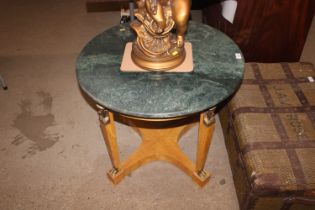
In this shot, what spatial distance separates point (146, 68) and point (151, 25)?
191mm

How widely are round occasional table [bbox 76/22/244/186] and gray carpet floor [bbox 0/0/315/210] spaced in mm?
108

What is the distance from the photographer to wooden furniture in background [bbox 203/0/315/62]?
1.82 m

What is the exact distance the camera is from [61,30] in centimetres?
298

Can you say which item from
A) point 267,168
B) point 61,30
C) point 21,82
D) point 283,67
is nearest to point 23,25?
point 61,30

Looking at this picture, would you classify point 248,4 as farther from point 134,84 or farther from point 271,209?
point 271,209

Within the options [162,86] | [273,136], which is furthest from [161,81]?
[273,136]

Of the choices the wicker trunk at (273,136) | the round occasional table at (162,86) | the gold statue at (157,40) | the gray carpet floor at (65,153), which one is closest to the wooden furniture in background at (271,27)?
the wicker trunk at (273,136)

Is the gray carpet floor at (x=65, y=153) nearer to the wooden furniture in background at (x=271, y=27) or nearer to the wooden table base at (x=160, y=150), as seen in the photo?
the wooden table base at (x=160, y=150)

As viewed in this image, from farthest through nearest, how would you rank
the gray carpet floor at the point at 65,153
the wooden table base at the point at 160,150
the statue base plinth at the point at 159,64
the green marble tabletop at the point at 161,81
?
the gray carpet floor at the point at 65,153
the wooden table base at the point at 160,150
the statue base plinth at the point at 159,64
the green marble tabletop at the point at 161,81

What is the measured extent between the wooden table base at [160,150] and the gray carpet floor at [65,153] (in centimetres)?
6

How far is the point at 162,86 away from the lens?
50.2 inches

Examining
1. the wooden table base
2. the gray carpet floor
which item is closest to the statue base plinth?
the wooden table base

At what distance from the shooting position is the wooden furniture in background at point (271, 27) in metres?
1.82

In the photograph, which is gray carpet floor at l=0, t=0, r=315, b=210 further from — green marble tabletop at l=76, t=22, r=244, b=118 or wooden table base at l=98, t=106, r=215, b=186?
green marble tabletop at l=76, t=22, r=244, b=118
